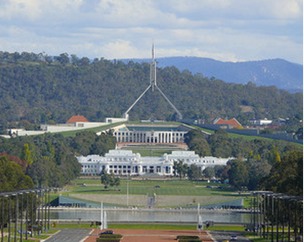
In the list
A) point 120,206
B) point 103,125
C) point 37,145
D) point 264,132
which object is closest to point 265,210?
point 120,206

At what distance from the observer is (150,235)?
69.2 metres

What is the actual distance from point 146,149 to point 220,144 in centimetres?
1461

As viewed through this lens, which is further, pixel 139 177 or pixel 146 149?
pixel 146 149

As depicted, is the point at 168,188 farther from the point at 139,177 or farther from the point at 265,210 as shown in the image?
the point at 265,210

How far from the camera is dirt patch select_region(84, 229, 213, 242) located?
65438 mm

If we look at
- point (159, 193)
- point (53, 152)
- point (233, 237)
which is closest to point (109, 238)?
point (233, 237)

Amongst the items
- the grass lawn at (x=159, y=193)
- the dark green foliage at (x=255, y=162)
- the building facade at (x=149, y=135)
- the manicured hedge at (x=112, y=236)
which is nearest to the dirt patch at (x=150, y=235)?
the manicured hedge at (x=112, y=236)

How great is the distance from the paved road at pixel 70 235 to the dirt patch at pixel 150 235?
1.32 ft

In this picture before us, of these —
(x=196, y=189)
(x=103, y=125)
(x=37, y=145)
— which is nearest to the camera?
(x=196, y=189)

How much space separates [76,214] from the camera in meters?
92.7

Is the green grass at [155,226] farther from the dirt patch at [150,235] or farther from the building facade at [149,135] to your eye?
the building facade at [149,135]

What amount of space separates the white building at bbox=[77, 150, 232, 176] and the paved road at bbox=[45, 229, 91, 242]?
65.6 m

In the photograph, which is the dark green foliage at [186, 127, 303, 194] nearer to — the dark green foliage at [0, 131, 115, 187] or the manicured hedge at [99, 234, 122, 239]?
the manicured hedge at [99, 234, 122, 239]

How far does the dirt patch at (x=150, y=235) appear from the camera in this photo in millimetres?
65438
